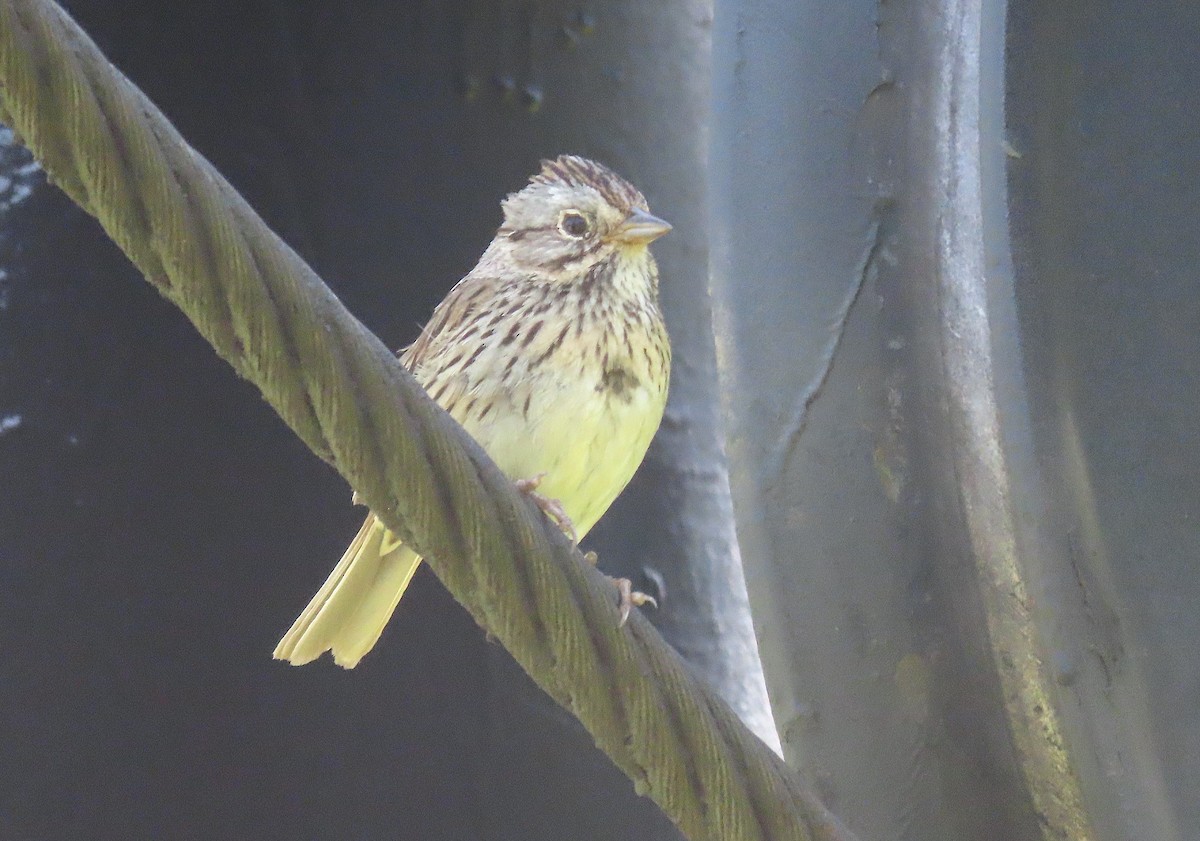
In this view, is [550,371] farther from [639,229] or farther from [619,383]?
[639,229]

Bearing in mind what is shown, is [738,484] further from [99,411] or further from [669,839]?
[99,411]

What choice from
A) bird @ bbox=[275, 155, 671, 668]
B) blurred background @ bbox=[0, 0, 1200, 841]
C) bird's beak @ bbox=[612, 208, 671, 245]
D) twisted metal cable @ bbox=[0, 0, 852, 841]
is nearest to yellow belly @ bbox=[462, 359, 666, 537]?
bird @ bbox=[275, 155, 671, 668]

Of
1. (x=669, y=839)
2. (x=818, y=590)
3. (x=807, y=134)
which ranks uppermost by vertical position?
(x=807, y=134)

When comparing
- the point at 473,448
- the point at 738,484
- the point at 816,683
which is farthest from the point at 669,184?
the point at 473,448

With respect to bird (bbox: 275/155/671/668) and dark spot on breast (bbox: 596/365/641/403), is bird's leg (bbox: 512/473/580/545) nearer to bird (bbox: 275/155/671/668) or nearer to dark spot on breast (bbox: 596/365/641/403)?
bird (bbox: 275/155/671/668)

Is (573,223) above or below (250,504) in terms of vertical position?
above

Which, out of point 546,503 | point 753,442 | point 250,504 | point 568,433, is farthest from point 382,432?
point 250,504
